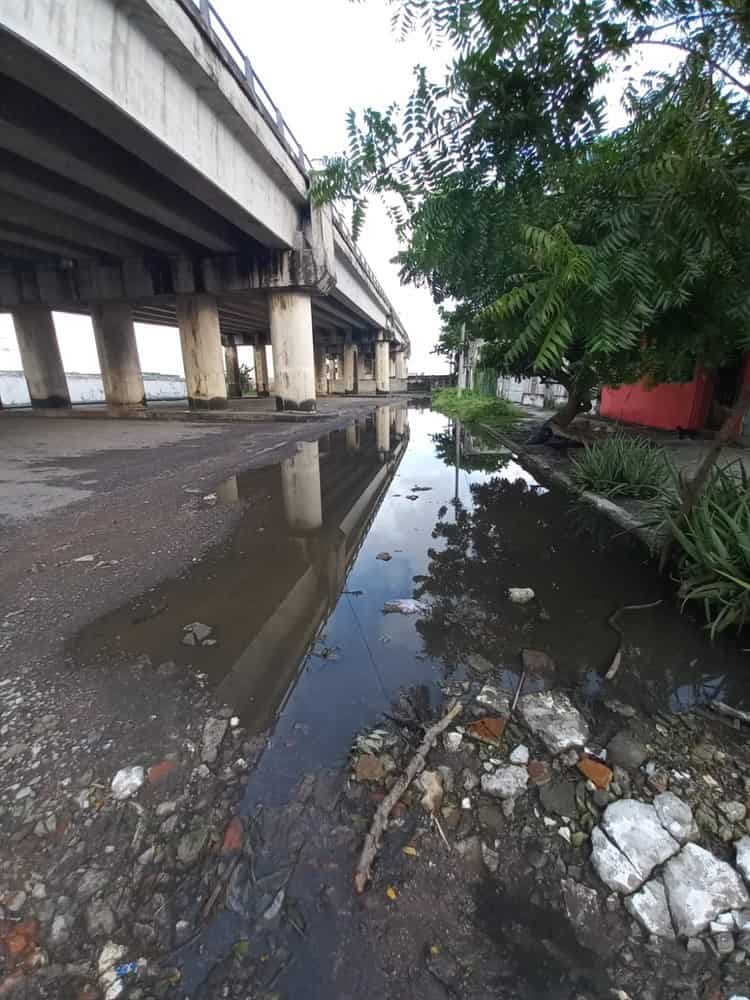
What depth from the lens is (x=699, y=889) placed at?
130cm

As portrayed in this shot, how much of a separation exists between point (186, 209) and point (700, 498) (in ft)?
39.9

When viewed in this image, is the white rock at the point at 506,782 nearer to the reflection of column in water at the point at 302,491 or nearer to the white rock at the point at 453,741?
the white rock at the point at 453,741

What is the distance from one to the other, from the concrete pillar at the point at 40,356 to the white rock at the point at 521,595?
2088 centimetres

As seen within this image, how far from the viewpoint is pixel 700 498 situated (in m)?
3.39

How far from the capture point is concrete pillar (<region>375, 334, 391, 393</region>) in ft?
115

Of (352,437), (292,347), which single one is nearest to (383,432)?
(352,437)

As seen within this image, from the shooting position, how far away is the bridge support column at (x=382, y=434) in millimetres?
10110

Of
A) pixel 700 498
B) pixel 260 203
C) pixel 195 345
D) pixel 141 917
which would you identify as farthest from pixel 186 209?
pixel 141 917

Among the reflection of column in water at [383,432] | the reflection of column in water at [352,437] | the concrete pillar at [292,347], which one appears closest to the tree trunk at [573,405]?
the reflection of column in water at [383,432]

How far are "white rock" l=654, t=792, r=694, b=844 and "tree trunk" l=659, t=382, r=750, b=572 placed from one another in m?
1.98

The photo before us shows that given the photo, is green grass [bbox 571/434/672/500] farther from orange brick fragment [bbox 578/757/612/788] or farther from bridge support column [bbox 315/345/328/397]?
bridge support column [bbox 315/345/328/397]

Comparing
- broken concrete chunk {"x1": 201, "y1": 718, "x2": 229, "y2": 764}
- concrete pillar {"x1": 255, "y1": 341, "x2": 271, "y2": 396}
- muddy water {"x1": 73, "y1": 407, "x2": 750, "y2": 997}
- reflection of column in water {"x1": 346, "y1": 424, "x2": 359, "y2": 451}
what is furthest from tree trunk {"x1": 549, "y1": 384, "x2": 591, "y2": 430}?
concrete pillar {"x1": 255, "y1": 341, "x2": 271, "y2": 396}

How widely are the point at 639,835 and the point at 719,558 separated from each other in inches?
82.8

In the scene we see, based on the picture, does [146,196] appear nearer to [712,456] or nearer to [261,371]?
[712,456]
